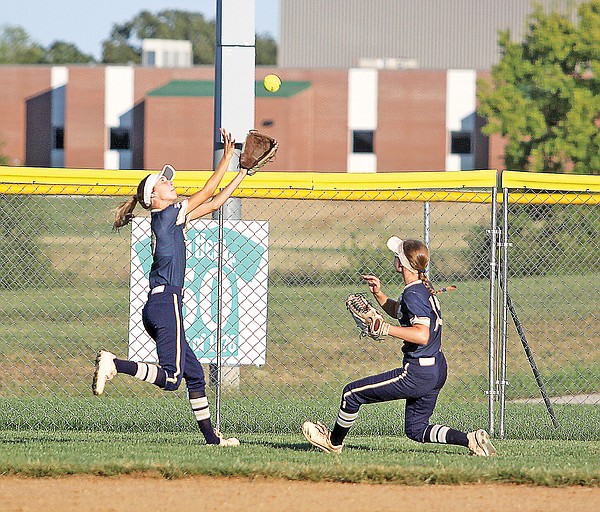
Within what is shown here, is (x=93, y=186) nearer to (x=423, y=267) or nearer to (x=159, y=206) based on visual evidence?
(x=159, y=206)

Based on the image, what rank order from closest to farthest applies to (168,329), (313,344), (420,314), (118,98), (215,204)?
(420,314)
(168,329)
(215,204)
(313,344)
(118,98)

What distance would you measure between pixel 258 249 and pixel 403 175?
1.26 meters

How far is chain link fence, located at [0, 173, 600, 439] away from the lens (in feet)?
25.0

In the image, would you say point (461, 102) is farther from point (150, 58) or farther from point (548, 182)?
point (548, 182)

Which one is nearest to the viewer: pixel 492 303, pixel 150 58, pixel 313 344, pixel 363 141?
pixel 492 303

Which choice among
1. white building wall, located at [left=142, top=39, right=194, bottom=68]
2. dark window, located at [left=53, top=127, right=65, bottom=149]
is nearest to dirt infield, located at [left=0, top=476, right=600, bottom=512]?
dark window, located at [left=53, top=127, right=65, bottom=149]

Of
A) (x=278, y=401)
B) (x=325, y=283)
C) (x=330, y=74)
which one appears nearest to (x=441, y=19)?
(x=330, y=74)

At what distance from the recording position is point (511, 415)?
868 centimetres

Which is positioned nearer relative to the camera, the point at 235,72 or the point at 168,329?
the point at 168,329

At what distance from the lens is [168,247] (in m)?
6.21

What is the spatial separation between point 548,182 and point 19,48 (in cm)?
8318

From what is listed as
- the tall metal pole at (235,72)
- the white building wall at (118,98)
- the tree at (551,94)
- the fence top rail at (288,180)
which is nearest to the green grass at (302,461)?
the fence top rail at (288,180)

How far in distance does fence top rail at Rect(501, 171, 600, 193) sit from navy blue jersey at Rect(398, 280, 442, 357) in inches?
61.4

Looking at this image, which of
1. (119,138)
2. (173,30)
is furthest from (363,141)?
(173,30)
